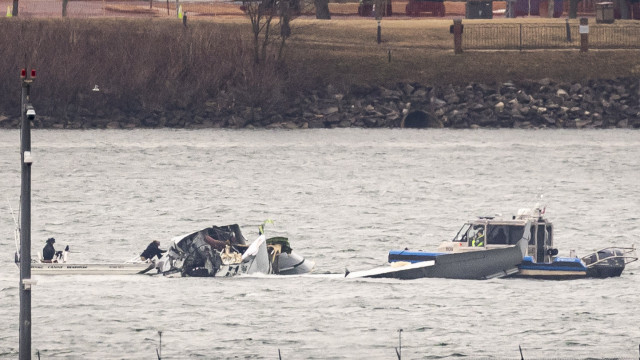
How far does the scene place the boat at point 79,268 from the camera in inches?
1818

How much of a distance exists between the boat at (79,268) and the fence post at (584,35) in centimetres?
6767

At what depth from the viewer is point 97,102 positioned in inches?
4242

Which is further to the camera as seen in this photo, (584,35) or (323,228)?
(584,35)

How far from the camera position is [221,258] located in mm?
46781

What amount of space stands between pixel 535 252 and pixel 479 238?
1.94m

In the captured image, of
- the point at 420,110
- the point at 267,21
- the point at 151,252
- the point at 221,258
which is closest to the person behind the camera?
the point at 221,258

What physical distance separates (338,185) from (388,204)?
7943mm

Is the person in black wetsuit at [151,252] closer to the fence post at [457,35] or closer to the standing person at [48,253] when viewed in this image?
the standing person at [48,253]

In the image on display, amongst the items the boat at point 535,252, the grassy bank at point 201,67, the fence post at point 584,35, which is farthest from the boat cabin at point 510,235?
the fence post at point 584,35

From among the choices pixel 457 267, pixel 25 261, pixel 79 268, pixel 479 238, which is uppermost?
pixel 25 261

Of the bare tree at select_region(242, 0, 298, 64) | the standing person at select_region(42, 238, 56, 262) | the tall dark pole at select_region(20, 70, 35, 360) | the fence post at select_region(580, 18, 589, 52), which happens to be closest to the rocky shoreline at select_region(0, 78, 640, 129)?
the fence post at select_region(580, 18, 589, 52)

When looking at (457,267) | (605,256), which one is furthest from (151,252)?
(605,256)

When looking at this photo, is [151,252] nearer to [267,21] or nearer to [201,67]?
[201,67]

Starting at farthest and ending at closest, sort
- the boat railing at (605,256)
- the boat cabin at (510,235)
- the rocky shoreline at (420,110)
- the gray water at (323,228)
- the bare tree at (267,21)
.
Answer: the bare tree at (267,21)
the rocky shoreline at (420,110)
the boat cabin at (510,235)
the boat railing at (605,256)
the gray water at (323,228)
